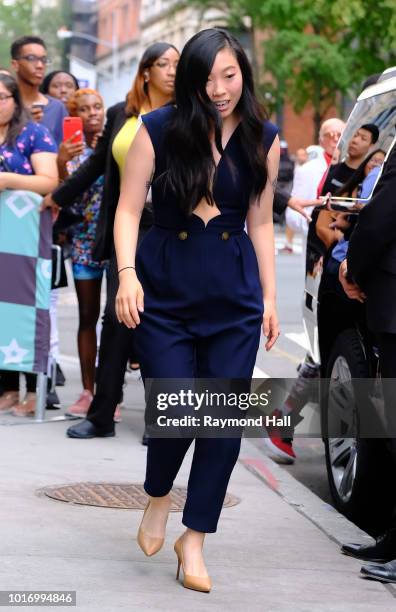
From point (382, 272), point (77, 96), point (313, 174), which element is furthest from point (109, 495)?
point (313, 174)

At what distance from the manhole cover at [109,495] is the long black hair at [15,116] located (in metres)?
2.44

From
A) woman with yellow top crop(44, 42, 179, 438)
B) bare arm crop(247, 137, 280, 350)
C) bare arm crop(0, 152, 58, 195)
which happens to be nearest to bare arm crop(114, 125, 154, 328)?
bare arm crop(247, 137, 280, 350)

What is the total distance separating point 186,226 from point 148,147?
298mm

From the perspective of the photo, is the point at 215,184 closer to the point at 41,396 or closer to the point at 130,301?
the point at 130,301

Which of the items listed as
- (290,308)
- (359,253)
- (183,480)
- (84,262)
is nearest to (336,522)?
(183,480)

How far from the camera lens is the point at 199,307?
486 cm

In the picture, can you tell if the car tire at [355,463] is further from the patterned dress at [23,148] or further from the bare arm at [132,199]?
the patterned dress at [23,148]

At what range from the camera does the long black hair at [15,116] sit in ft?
26.5

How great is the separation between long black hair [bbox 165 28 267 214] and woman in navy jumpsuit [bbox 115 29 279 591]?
0.01 metres

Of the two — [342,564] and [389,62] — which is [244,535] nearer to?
[342,564]

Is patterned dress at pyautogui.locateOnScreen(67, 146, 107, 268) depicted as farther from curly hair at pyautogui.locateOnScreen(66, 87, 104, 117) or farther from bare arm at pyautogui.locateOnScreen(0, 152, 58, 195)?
curly hair at pyautogui.locateOnScreen(66, 87, 104, 117)

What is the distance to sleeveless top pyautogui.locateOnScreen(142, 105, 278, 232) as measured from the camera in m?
4.86

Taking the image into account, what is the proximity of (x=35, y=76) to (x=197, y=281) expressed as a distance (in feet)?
17.3

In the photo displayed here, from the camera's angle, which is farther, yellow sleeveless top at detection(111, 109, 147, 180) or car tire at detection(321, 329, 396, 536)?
yellow sleeveless top at detection(111, 109, 147, 180)
